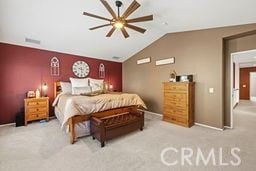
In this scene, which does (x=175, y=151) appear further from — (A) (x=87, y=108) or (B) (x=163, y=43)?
(B) (x=163, y=43)

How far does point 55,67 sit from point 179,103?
14.8ft

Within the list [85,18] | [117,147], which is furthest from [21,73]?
[117,147]

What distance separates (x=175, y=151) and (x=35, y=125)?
13.3 ft

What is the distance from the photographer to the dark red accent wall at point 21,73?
4386 mm

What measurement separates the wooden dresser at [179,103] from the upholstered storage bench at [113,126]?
123 cm

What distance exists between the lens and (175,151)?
2787 millimetres

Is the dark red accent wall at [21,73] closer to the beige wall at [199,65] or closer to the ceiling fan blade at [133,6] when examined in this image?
the beige wall at [199,65]

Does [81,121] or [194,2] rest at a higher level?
[194,2]

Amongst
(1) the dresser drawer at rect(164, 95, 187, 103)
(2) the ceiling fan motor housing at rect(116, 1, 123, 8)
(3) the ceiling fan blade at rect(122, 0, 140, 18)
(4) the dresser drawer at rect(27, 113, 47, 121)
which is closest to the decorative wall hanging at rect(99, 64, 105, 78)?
(4) the dresser drawer at rect(27, 113, 47, 121)

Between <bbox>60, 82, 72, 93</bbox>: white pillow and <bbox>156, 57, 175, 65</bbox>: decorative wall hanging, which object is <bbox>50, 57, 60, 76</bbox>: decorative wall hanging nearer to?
<bbox>60, 82, 72, 93</bbox>: white pillow

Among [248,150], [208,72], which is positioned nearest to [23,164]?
[248,150]

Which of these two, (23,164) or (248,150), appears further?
(248,150)

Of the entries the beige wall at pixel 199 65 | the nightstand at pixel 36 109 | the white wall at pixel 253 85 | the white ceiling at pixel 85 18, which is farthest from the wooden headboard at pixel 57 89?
the white wall at pixel 253 85

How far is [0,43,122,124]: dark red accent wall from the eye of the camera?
4.39 metres
